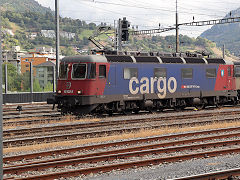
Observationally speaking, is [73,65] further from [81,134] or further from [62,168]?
[62,168]

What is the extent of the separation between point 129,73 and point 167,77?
3.17 metres

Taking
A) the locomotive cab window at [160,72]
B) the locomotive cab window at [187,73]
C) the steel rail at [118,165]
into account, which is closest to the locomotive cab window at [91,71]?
the locomotive cab window at [160,72]

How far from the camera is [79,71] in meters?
21.9

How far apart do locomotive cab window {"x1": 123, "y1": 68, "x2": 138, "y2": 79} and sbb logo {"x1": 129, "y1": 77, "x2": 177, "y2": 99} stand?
24 cm

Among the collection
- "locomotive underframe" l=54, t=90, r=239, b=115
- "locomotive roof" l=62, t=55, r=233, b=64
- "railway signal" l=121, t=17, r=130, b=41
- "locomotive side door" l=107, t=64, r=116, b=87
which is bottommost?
"locomotive underframe" l=54, t=90, r=239, b=115

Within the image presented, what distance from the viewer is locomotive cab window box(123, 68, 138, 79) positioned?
901 inches

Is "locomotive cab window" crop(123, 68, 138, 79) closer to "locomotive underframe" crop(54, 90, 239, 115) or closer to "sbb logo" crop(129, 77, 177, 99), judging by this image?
"sbb logo" crop(129, 77, 177, 99)

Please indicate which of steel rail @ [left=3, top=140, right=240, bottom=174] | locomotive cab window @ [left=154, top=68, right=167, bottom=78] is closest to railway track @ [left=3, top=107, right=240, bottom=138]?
locomotive cab window @ [left=154, top=68, right=167, bottom=78]

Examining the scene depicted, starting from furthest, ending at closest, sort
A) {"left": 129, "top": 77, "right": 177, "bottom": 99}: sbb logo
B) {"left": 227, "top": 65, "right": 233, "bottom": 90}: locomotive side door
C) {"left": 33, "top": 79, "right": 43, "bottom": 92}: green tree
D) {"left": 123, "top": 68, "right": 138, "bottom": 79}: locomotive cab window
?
{"left": 33, "top": 79, "right": 43, "bottom": 92}: green tree
{"left": 227, "top": 65, "right": 233, "bottom": 90}: locomotive side door
{"left": 129, "top": 77, "right": 177, "bottom": 99}: sbb logo
{"left": 123, "top": 68, "right": 138, "bottom": 79}: locomotive cab window

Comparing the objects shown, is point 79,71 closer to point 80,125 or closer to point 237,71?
point 80,125

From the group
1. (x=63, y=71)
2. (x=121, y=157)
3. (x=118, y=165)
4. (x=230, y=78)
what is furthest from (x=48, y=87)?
(x=118, y=165)

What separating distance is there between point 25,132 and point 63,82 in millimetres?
6211

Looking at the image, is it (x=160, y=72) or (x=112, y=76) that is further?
(x=160, y=72)

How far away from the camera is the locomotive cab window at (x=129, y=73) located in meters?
22.9
